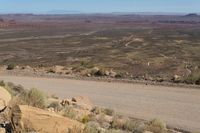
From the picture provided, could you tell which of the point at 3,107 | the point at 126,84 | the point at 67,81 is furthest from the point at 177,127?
the point at 67,81

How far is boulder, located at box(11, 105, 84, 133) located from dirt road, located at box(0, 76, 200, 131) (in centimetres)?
699

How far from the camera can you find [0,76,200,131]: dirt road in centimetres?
1767

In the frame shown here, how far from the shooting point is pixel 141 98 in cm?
2194

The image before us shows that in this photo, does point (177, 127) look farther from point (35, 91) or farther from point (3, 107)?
point (3, 107)

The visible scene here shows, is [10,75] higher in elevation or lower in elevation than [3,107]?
lower

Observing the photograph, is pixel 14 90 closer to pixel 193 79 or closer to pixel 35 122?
pixel 193 79

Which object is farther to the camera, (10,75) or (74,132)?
(10,75)

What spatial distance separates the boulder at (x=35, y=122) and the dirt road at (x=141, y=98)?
22.9ft

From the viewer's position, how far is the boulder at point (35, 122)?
9445 mm

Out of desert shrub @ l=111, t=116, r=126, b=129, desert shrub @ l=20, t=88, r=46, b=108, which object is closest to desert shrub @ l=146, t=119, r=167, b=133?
desert shrub @ l=111, t=116, r=126, b=129

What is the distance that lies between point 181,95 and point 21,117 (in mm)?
13929

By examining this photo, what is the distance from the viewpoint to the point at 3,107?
37.7ft

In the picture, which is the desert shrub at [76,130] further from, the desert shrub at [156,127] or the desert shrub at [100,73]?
the desert shrub at [100,73]

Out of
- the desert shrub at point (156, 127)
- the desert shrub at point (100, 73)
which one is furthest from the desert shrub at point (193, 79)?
the desert shrub at point (156, 127)
